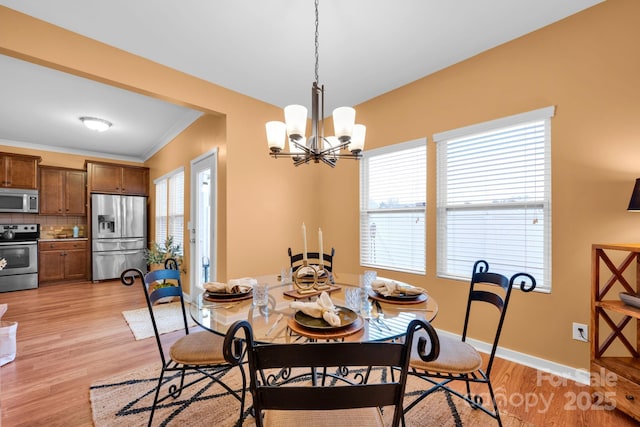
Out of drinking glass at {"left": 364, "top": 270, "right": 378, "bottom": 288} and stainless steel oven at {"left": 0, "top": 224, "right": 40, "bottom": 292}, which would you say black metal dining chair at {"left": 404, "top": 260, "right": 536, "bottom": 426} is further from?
stainless steel oven at {"left": 0, "top": 224, "right": 40, "bottom": 292}

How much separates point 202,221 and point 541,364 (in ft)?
12.8

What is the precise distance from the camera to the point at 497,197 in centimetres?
250

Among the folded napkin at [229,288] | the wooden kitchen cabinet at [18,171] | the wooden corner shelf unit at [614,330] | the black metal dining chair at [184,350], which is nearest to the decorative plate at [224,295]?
the folded napkin at [229,288]

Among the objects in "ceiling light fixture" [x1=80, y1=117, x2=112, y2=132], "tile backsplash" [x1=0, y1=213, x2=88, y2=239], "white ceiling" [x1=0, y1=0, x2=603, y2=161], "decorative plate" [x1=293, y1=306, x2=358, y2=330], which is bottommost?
"decorative plate" [x1=293, y1=306, x2=358, y2=330]

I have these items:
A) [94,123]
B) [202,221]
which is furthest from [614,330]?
[94,123]

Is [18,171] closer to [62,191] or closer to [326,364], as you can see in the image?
[62,191]

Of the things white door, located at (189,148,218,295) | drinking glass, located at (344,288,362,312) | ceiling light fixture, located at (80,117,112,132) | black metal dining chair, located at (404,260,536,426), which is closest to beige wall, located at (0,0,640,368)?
white door, located at (189,148,218,295)

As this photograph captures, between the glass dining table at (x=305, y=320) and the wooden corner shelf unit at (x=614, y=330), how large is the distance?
1.16 metres

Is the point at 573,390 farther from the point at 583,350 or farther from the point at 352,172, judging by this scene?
the point at 352,172

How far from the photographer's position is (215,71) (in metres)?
2.91

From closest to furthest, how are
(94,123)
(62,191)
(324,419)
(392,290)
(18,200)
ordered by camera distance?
(324,419) < (392,290) < (94,123) < (18,200) < (62,191)

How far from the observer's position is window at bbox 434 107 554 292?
2.28 m

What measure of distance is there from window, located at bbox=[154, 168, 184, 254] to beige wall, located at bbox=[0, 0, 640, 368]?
1.64m

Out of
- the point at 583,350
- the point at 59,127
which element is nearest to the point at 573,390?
the point at 583,350
